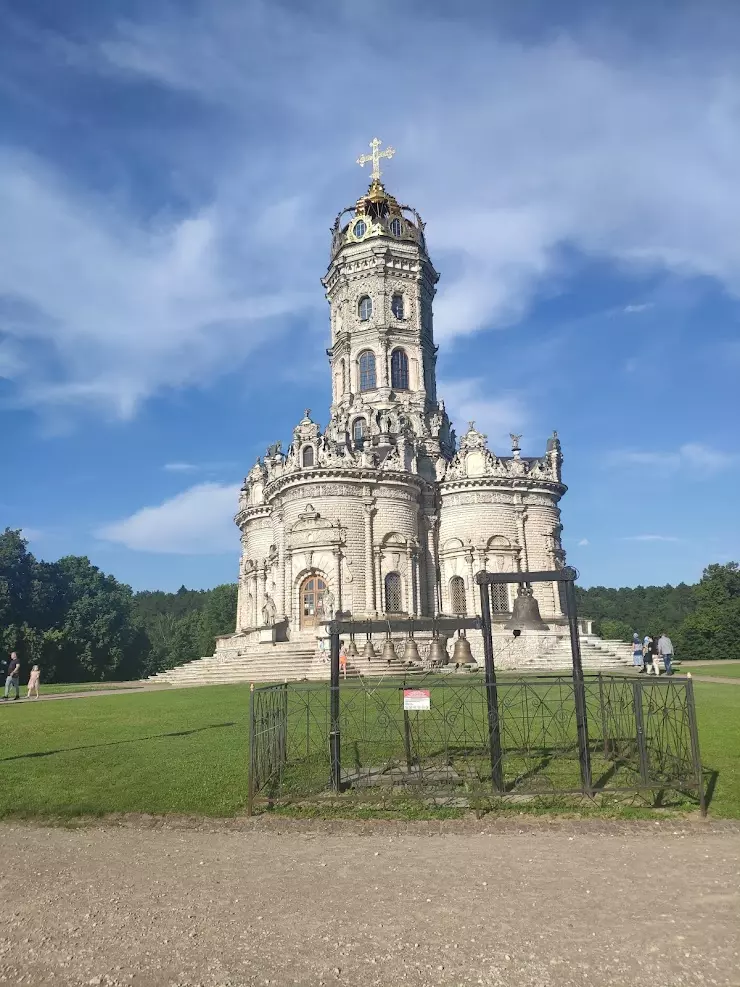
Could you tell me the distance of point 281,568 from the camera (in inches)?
1684

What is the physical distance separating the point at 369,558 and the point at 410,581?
3.07 metres

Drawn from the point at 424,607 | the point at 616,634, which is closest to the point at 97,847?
the point at 424,607

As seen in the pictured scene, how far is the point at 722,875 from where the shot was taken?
692cm

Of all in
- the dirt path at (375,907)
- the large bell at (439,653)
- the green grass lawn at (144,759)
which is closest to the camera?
the dirt path at (375,907)

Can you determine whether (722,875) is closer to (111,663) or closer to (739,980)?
(739,980)

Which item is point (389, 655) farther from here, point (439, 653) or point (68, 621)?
point (68, 621)

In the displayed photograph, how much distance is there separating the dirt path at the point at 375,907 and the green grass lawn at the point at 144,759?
1.12m

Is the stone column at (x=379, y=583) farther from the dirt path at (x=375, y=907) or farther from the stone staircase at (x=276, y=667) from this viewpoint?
the dirt path at (x=375, y=907)

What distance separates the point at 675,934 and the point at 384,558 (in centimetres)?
3626

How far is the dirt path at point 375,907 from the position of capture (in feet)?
17.0

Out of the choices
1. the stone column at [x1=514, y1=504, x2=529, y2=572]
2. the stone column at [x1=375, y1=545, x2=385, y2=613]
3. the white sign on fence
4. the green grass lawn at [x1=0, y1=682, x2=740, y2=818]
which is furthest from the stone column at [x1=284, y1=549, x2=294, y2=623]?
the white sign on fence

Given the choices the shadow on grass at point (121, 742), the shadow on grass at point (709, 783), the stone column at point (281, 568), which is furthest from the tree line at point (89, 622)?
the shadow on grass at point (709, 783)

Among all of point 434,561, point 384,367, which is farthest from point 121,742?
point 384,367

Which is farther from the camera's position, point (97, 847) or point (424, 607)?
point (424, 607)
